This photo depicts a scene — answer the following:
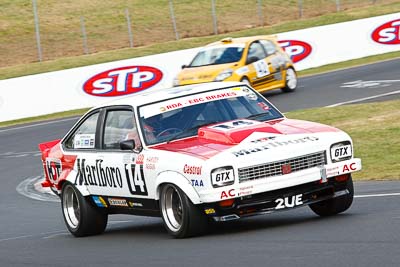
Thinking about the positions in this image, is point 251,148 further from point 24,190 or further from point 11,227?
point 24,190

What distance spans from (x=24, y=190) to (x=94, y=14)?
31.1 meters

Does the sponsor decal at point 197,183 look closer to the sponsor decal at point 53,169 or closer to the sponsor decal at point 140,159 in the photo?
the sponsor decal at point 140,159

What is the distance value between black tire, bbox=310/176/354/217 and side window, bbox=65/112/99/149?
2.56 meters

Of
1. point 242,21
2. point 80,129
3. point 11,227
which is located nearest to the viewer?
point 80,129

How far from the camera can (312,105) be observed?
23.9 meters

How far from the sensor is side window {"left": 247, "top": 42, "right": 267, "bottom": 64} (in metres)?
26.1

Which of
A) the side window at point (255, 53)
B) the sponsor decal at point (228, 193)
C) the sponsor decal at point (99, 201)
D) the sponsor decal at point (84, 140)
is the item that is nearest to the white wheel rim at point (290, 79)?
the side window at point (255, 53)

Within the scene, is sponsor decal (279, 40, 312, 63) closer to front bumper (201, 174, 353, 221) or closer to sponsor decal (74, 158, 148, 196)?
sponsor decal (74, 158, 148, 196)

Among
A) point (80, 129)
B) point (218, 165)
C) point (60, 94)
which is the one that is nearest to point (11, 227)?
point (80, 129)

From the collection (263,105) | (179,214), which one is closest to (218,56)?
(263,105)

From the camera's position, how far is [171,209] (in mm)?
9641

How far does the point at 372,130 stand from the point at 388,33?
18192 mm

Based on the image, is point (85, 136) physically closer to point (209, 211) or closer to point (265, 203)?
point (209, 211)

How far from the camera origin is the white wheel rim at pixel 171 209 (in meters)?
9.59
